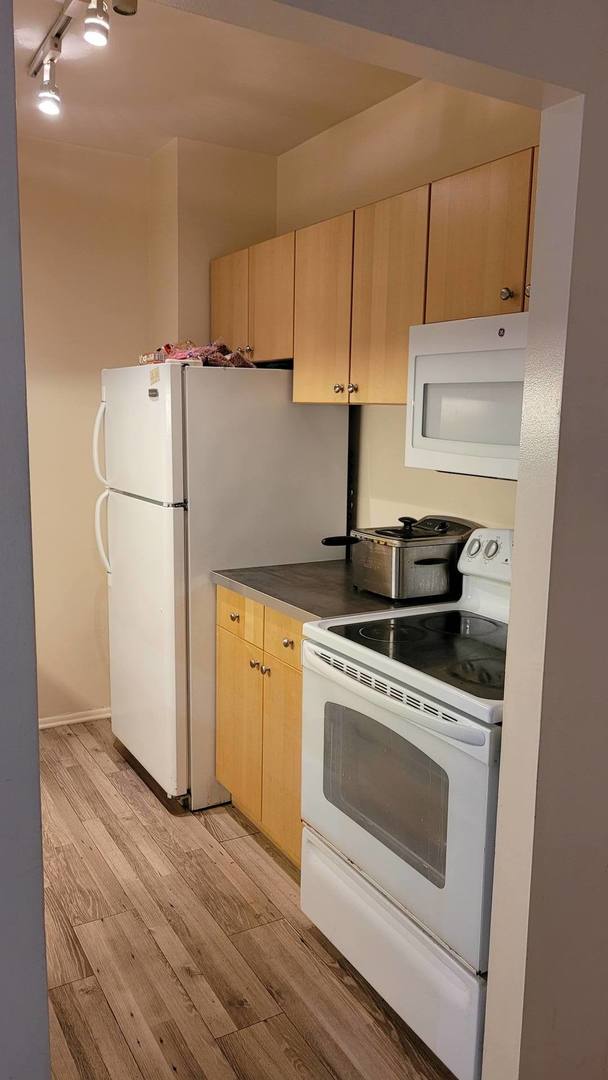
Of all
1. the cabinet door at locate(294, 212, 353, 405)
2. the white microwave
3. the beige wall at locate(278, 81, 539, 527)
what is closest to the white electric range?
the white microwave

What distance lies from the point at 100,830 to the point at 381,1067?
142 cm

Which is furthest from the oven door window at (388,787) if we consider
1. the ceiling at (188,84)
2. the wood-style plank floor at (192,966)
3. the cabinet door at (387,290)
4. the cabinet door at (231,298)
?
the ceiling at (188,84)

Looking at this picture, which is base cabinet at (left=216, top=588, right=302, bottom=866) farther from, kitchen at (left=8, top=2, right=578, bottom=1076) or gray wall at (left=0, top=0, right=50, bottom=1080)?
gray wall at (left=0, top=0, right=50, bottom=1080)

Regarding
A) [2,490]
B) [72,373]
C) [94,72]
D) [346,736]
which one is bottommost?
[346,736]

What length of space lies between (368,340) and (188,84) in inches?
45.8

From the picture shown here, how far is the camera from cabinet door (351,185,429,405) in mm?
2357

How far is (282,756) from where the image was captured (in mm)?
2693

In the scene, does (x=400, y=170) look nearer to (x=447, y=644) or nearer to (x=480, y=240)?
(x=480, y=240)

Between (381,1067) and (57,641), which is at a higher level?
(57,641)

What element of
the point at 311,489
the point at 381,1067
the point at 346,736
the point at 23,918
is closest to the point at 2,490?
the point at 23,918

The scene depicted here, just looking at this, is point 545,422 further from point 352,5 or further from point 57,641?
point 57,641

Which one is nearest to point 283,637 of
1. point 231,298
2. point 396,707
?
point 396,707

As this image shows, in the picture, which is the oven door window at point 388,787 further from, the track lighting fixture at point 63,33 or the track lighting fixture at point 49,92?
the track lighting fixture at point 49,92

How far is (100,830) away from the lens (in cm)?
304
